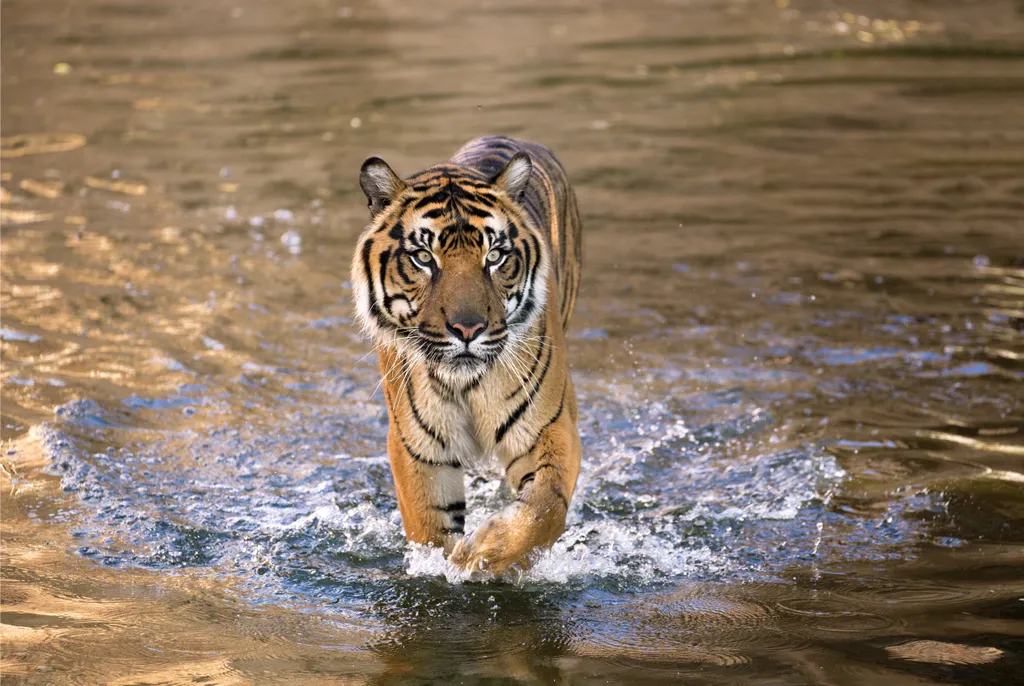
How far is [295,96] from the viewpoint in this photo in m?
11.2

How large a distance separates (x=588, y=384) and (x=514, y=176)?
213cm

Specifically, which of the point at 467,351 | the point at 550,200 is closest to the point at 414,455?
the point at 467,351

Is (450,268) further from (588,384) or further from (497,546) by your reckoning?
(588,384)

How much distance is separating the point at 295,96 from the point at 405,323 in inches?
324

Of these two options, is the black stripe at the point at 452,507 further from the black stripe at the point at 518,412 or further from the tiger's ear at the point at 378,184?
the tiger's ear at the point at 378,184

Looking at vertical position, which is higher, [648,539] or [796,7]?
[796,7]

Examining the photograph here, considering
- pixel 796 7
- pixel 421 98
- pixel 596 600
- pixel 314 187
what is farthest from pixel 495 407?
pixel 796 7

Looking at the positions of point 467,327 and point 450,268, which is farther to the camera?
point 450,268

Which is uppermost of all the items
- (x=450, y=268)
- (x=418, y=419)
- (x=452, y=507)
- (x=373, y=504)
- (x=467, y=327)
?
(x=450, y=268)

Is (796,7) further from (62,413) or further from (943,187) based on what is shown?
(62,413)

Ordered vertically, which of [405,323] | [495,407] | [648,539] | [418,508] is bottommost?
[648,539]

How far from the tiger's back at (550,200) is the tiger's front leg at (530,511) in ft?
1.87

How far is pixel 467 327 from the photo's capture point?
3.23 metres

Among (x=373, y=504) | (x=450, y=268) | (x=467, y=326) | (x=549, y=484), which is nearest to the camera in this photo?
(x=467, y=326)
